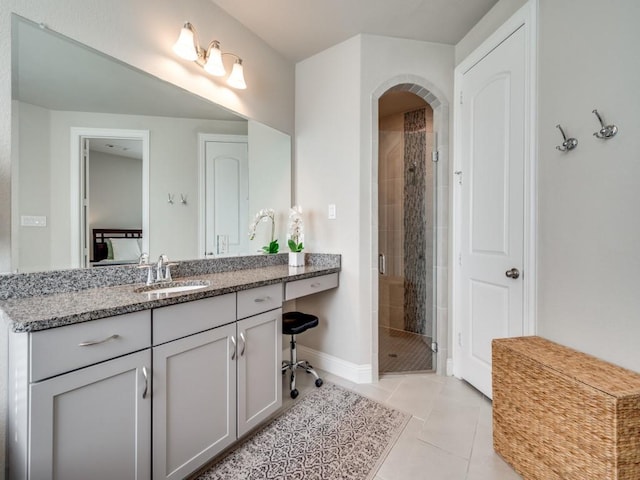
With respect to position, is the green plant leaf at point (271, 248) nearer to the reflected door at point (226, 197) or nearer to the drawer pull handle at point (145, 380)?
the reflected door at point (226, 197)

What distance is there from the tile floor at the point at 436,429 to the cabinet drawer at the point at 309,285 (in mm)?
748

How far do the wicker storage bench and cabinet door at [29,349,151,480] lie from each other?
Answer: 1642 mm

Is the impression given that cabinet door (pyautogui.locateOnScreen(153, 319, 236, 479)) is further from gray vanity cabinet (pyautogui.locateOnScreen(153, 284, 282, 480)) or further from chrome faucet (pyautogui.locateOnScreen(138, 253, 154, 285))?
chrome faucet (pyautogui.locateOnScreen(138, 253, 154, 285))

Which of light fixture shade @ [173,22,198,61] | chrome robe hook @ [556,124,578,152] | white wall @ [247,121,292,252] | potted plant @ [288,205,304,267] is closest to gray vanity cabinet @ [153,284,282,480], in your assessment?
potted plant @ [288,205,304,267]

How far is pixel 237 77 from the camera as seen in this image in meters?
1.99

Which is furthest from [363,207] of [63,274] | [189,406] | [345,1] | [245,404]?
[63,274]

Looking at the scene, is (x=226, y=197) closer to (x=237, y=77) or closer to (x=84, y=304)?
(x=237, y=77)

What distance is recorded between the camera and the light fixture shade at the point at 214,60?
1.81 m

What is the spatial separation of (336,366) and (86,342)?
1.83m

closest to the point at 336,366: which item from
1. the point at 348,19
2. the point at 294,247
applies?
the point at 294,247

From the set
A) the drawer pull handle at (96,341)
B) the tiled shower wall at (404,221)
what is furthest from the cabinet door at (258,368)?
the tiled shower wall at (404,221)

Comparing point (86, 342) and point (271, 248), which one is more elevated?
point (271, 248)

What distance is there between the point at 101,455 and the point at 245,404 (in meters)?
0.64

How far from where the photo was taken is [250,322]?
1.54 metres
